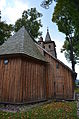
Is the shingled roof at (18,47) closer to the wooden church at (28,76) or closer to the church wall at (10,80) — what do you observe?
the wooden church at (28,76)

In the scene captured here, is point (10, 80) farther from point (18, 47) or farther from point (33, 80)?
point (18, 47)

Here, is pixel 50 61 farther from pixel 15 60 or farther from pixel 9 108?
pixel 9 108

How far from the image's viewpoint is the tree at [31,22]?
27172 millimetres

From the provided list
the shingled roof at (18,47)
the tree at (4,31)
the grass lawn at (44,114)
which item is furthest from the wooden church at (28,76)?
the tree at (4,31)

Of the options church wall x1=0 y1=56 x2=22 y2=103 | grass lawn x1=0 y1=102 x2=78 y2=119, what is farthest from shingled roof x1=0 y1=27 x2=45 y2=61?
grass lawn x1=0 y1=102 x2=78 y2=119

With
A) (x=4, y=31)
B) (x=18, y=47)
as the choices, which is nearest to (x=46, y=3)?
(x=18, y=47)

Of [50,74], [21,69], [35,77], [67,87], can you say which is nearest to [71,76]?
[67,87]

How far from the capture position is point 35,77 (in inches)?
454

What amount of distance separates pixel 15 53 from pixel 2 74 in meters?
2.09

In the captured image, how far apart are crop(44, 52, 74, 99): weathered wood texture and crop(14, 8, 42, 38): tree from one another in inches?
598

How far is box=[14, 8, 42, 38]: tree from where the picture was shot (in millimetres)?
27172

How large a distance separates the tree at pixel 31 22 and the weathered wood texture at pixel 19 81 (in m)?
16.8

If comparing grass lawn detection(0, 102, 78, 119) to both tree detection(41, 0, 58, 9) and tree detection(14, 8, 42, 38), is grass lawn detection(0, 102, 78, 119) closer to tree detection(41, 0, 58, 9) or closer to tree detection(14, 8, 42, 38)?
tree detection(41, 0, 58, 9)

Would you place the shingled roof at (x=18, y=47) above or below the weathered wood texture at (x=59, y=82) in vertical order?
above
